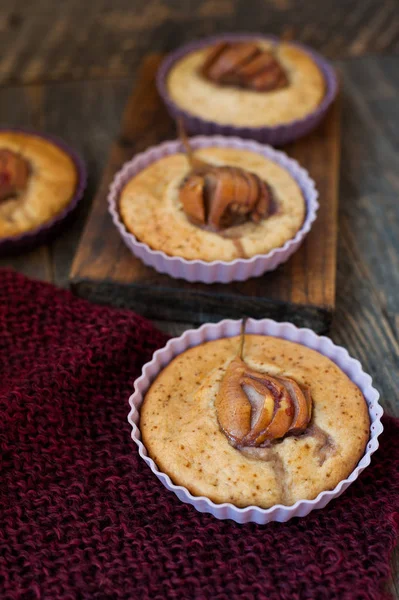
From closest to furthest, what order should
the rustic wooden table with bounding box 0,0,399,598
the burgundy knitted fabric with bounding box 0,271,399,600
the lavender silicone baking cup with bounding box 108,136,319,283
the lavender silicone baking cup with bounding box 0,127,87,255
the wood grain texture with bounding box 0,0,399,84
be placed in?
the burgundy knitted fabric with bounding box 0,271,399,600 < the lavender silicone baking cup with bounding box 108,136,319,283 < the lavender silicone baking cup with bounding box 0,127,87,255 < the rustic wooden table with bounding box 0,0,399,598 < the wood grain texture with bounding box 0,0,399,84

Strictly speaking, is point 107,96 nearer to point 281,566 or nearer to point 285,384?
point 285,384

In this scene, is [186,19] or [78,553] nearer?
[78,553]

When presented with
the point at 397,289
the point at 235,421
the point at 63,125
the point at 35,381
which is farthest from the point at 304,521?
the point at 63,125

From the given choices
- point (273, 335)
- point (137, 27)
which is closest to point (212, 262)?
point (273, 335)

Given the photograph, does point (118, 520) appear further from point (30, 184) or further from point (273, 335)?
point (30, 184)

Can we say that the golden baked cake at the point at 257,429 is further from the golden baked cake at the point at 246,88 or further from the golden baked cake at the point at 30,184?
the golden baked cake at the point at 246,88

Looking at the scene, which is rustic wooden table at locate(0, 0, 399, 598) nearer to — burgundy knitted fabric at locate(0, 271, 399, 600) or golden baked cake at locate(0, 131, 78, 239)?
golden baked cake at locate(0, 131, 78, 239)

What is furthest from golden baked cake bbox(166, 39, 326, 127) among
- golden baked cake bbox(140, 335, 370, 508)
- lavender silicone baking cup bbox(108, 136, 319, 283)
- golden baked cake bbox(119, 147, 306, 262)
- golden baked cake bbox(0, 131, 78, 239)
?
golden baked cake bbox(140, 335, 370, 508)
